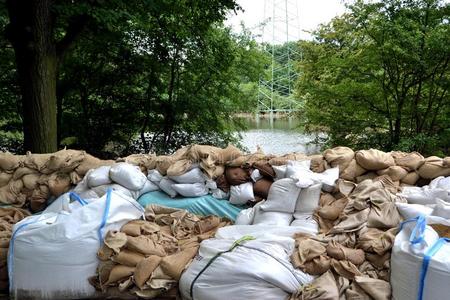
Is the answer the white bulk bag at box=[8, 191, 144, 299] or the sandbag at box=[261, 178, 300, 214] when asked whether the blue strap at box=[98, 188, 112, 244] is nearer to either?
the white bulk bag at box=[8, 191, 144, 299]

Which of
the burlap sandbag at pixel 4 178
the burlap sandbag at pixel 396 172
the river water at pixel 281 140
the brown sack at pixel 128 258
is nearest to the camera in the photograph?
the brown sack at pixel 128 258

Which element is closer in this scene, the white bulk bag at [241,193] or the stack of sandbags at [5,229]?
the stack of sandbags at [5,229]

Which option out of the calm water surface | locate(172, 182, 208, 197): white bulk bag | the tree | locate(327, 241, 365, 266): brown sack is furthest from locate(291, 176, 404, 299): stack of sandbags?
the calm water surface

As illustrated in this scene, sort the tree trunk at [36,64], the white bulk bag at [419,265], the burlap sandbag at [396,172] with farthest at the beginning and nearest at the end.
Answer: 1. the tree trunk at [36,64]
2. the burlap sandbag at [396,172]
3. the white bulk bag at [419,265]

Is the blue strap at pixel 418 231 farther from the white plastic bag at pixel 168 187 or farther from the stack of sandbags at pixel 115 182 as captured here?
the stack of sandbags at pixel 115 182

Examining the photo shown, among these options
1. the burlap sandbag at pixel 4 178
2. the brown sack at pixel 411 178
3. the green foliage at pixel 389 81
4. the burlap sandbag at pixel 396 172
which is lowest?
the burlap sandbag at pixel 4 178

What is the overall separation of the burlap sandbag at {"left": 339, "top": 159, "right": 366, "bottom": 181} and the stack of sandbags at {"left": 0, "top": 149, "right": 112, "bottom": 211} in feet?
6.70

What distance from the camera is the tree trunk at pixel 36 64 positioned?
5.17 metres

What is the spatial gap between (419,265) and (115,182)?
2.40 meters

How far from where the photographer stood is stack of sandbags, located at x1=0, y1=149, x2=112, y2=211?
12.0 ft

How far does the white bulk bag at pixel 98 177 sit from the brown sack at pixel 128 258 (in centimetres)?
100

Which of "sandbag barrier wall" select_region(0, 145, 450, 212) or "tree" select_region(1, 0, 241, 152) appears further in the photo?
"tree" select_region(1, 0, 241, 152)

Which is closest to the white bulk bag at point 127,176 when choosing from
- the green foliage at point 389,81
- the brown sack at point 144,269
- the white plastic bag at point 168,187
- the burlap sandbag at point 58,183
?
the white plastic bag at point 168,187

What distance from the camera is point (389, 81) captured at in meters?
7.52
